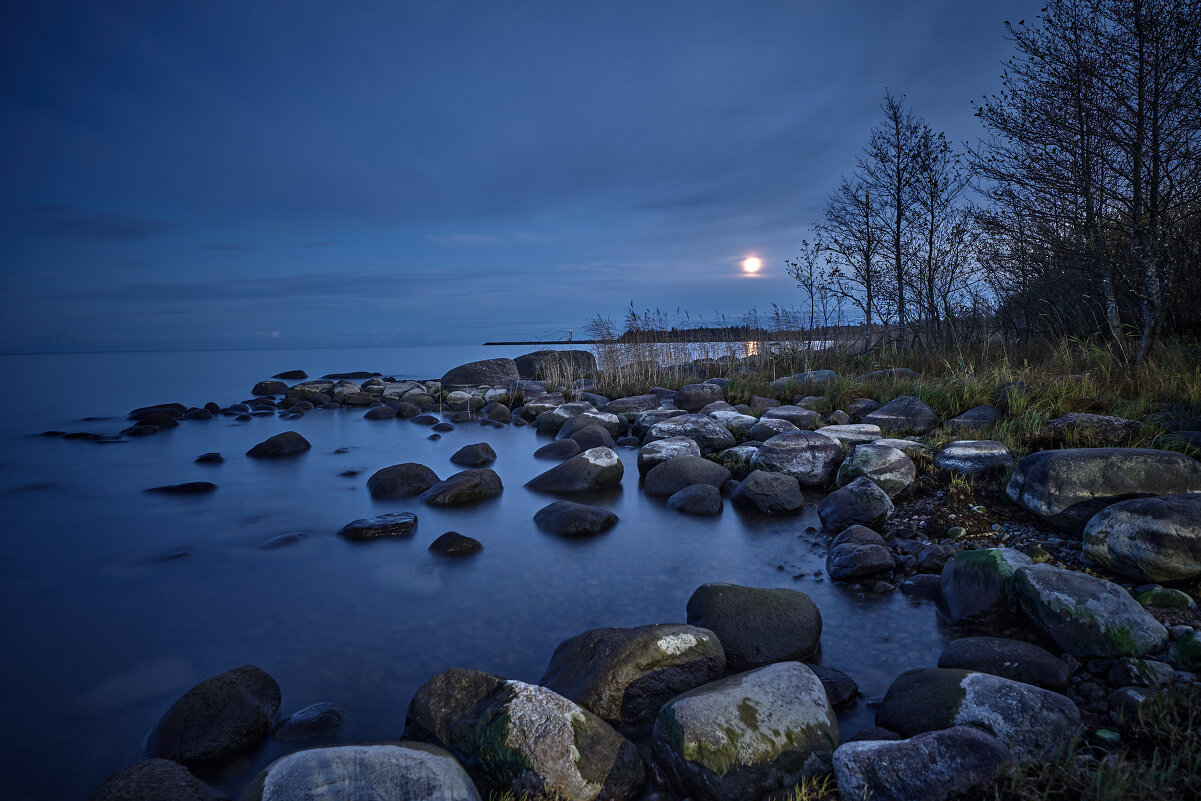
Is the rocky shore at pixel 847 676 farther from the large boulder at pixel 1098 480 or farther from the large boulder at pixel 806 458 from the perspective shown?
the large boulder at pixel 806 458

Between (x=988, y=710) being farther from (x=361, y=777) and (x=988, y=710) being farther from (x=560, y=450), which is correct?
(x=560, y=450)

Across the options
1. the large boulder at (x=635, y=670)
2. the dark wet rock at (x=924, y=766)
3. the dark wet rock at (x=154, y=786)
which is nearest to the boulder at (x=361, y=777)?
the dark wet rock at (x=154, y=786)

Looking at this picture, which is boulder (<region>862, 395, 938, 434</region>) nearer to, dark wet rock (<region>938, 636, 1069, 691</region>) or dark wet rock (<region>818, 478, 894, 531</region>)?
dark wet rock (<region>818, 478, 894, 531</region>)

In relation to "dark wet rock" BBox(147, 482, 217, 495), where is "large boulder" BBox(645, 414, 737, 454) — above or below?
above

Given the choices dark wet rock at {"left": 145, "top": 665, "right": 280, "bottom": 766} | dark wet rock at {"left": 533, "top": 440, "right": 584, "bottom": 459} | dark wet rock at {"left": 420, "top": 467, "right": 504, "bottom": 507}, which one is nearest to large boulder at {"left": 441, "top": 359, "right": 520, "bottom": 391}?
dark wet rock at {"left": 533, "top": 440, "right": 584, "bottom": 459}

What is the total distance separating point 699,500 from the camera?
19.8 feet

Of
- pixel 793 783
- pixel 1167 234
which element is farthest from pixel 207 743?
pixel 1167 234

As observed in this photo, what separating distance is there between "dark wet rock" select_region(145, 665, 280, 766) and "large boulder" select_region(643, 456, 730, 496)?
14.9 ft

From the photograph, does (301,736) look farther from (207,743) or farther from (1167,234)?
(1167,234)

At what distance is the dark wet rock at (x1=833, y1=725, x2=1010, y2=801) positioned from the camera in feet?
6.16

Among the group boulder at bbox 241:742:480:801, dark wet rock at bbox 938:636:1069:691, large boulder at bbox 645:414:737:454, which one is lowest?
dark wet rock at bbox 938:636:1069:691

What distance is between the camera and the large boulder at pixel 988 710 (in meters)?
2.20

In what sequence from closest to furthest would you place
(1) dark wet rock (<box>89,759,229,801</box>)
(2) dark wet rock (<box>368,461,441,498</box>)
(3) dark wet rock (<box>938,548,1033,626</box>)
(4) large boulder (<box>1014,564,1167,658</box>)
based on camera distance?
(1) dark wet rock (<box>89,759,229,801</box>) < (4) large boulder (<box>1014,564,1167,658</box>) < (3) dark wet rock (<box>938,548,1033,626</box>) < (2) dark wet rock (<box>368,461,441,498</box>)

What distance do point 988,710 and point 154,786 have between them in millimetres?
3322
